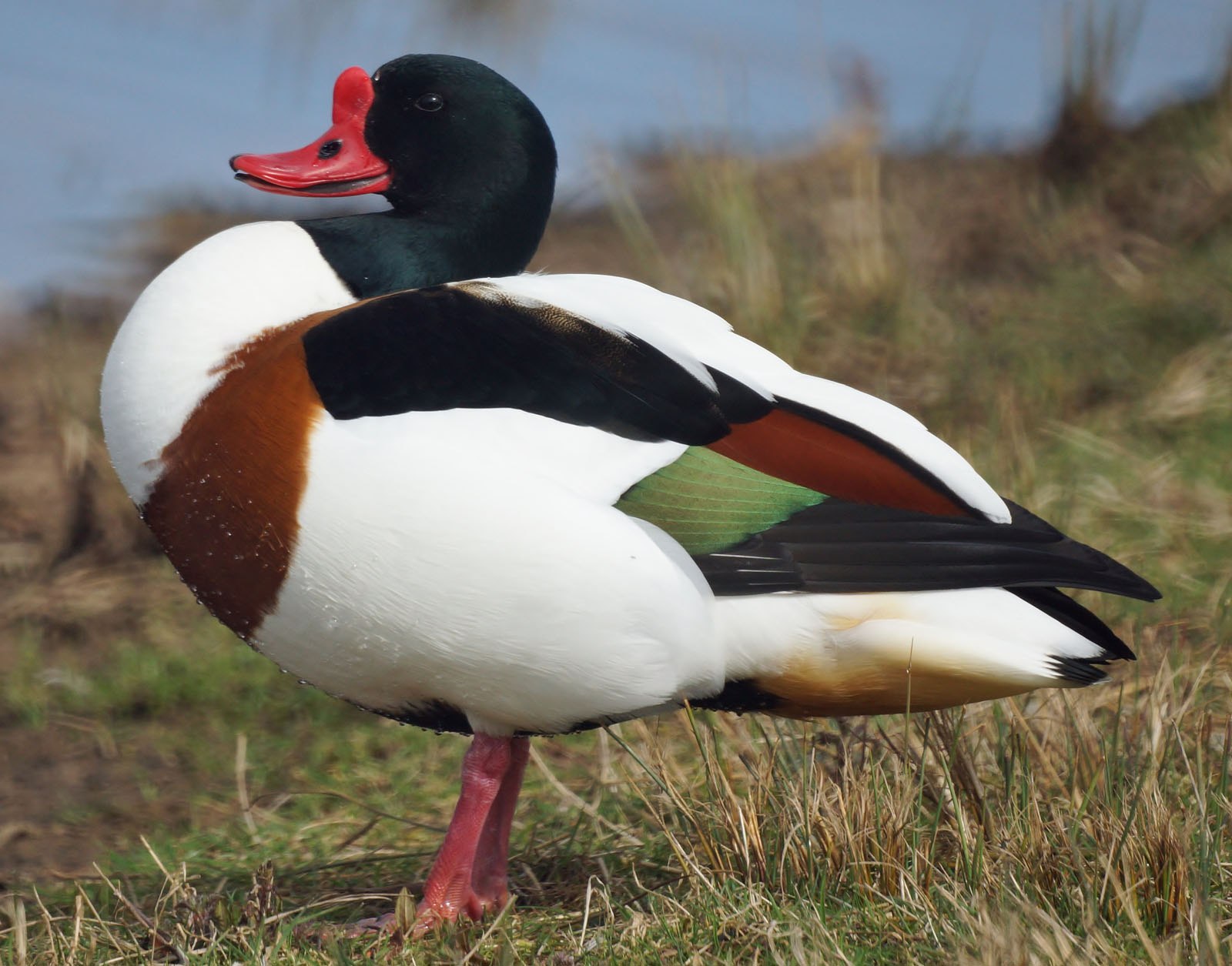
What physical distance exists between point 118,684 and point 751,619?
2581 mm

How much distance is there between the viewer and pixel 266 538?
2.32 m

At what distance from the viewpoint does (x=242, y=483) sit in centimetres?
233

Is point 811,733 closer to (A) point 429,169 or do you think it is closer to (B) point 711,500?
(B) point 711,500

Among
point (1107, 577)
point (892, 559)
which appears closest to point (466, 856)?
point (892, 559)

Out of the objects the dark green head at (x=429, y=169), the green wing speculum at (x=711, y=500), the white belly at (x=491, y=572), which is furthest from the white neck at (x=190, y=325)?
the green wing speculum at (x=711, y=500)

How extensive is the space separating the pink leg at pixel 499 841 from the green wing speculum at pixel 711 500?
25.1 inches

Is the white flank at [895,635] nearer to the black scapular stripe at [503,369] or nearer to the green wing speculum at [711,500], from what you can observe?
the green wing speculum at [711,500]

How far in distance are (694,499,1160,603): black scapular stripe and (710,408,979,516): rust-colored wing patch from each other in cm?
3

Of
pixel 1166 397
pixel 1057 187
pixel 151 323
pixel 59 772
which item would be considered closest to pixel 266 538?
pixel 151 323

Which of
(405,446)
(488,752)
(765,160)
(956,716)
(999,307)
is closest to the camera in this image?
(405,446)

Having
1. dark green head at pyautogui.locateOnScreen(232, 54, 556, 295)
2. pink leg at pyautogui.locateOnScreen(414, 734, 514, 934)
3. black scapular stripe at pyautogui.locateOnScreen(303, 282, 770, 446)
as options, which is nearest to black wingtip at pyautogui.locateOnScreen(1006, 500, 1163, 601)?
black scapular stripe at pyautogui.locateOnScreen(303, 282, 770, 446)

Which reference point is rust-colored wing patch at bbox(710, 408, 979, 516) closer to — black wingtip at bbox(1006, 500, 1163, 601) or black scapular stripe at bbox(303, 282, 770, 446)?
black scapular stripe at bbox(303, 282, 770, 446)

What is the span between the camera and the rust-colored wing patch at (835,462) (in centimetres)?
242

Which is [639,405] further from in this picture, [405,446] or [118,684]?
[118,684]
